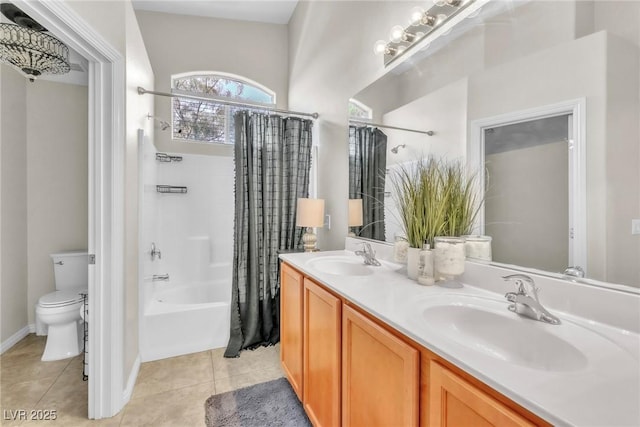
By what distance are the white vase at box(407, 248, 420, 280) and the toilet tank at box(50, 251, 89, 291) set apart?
293 centimetres

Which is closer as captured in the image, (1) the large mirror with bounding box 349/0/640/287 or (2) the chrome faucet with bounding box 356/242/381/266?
(1) the large mirror with bounding box 349/0/640/287

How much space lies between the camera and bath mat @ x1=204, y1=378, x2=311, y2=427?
62.2 inches

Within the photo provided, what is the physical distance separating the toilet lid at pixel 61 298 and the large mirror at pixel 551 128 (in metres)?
2.86

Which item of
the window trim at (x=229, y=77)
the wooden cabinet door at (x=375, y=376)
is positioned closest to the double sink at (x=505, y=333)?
the wooden cabinet door at (x=375, y=376)

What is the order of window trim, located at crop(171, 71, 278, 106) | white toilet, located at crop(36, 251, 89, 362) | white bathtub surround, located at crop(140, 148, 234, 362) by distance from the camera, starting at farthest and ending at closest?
window trim, located at crop(171, 71, 278, 106), white bathtub surround, located at crop(140, 148, 234, 362), white toilet, located at crop(36, 251, 89, 362)

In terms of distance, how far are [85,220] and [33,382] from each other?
1445 mm

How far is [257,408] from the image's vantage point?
169cm

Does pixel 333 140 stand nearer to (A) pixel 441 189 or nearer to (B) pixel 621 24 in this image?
(A) pixel 441 189

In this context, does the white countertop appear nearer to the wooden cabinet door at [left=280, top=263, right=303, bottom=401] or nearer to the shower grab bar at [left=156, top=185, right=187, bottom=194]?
the wooden cabinet door at [left=280, top=263, right=303, bottom=401]

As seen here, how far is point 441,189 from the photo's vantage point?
125 centimetres

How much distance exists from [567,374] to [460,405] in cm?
22

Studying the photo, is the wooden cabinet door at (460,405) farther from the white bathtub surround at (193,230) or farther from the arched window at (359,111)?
the white bathtub surround at (193,230)

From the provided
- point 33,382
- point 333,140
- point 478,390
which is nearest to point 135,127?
point 333,140

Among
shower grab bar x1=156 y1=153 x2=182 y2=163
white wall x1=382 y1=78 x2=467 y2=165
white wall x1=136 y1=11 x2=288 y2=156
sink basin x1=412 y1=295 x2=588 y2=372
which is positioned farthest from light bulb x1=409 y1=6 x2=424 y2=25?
shower grab bar x1=156 y1=153 x2=182 y2=163
